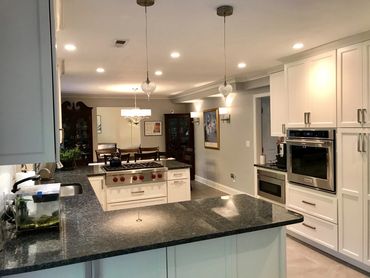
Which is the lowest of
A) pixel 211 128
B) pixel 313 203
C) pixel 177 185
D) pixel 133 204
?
pixel 133 204

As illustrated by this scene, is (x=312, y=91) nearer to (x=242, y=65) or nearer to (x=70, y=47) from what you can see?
(x=242, y=65)

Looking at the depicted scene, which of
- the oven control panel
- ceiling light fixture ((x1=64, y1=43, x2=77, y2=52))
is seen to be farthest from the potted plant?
ceiling light fixture ((x1=64, y1=43, x2=77, y2=52))

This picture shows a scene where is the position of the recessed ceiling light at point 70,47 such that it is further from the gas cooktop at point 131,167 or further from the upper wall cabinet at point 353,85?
the upper wall cabinet at point 353,85

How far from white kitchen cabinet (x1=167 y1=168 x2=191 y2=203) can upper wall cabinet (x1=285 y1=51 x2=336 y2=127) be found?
5.27 feet

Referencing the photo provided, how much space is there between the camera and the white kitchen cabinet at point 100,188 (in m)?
3.80

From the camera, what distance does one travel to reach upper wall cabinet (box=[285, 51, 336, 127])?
315 cm

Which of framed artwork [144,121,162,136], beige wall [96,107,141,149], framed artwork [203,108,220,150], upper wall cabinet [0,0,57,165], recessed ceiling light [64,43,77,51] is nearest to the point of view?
upper wall cabinet [0,0,57,165]

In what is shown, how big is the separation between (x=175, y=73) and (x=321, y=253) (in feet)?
10.7

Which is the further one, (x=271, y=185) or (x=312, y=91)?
(x=271, y=185)

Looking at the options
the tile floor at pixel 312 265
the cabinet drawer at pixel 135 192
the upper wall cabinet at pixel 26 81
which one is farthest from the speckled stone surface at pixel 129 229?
the cabinet drawer at pixel 135 192

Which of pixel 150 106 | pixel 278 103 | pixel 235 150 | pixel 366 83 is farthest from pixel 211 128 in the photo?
pixel 366 83

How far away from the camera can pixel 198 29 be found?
2.58 meters

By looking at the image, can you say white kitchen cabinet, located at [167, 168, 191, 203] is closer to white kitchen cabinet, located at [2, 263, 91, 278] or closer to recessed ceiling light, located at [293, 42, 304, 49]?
recessed ceiling light, located at [293, 42, 304, 49]

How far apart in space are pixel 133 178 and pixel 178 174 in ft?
2.15
